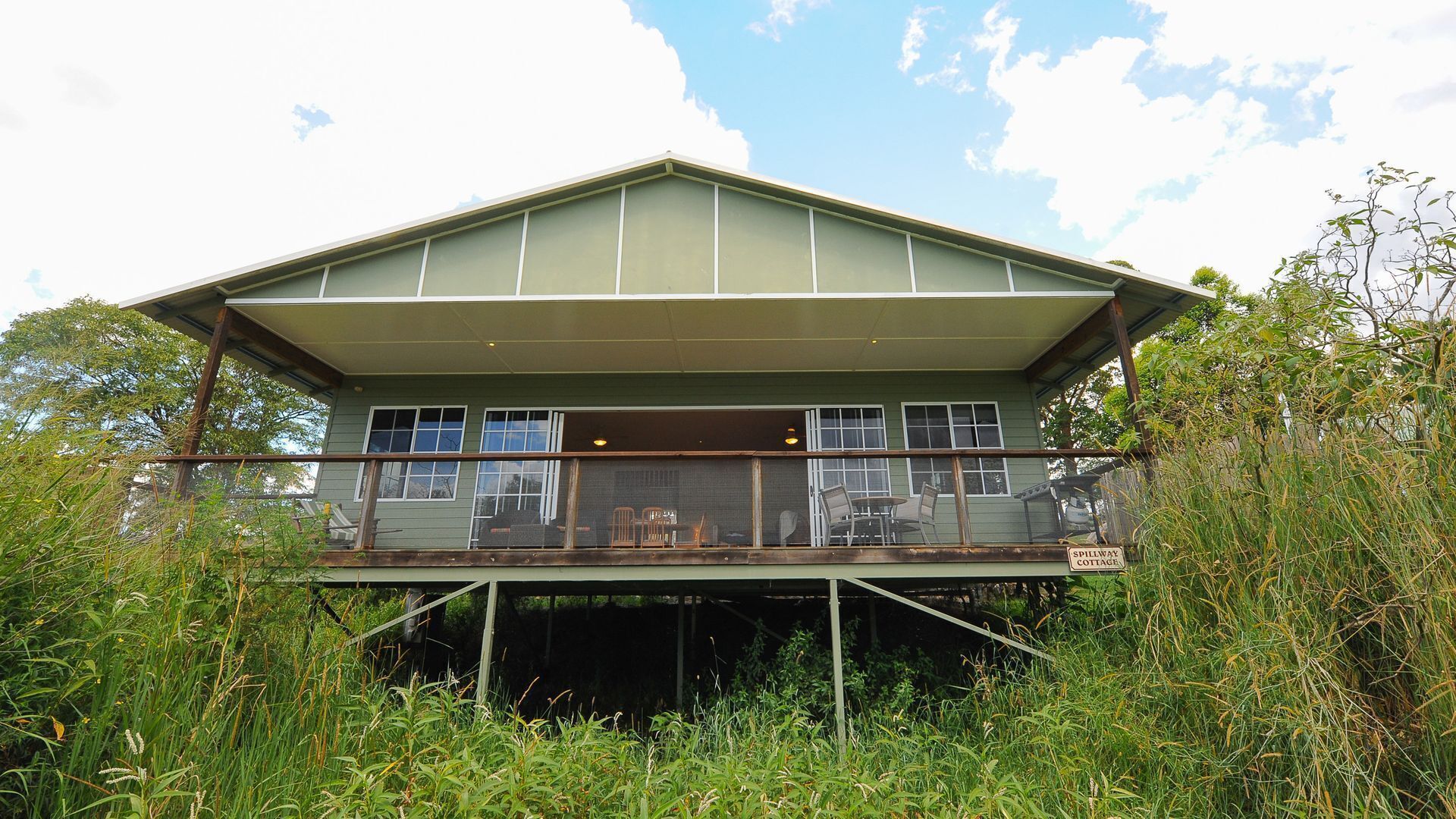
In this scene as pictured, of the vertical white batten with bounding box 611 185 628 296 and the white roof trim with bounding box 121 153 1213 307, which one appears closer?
the white roof trim with bounding box 121 153 1213 307

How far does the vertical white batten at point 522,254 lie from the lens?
7.86 metres

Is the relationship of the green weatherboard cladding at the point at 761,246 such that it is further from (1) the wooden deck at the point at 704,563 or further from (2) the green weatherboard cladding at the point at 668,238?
(1) the wooden deck at the point at 704,563

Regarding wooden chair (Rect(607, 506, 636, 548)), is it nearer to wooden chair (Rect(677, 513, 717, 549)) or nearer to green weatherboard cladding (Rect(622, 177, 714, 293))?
wooden chair (Rect(677, 513, 717, 549))

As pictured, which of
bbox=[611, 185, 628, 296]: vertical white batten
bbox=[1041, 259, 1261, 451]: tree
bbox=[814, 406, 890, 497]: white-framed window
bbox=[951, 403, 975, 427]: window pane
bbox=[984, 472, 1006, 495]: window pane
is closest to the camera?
bbox=[611, 185, 628, 296]: vertical white batten

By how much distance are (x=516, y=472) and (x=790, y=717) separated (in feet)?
14.4

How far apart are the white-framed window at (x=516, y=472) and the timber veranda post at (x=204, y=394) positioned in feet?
8.45

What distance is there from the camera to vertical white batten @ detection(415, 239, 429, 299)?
7.84 m

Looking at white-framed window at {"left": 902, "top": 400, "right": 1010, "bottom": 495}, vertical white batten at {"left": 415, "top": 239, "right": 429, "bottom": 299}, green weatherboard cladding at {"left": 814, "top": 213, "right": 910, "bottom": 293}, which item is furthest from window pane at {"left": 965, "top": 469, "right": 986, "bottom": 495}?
vertical white batten at {"left": 415, "top": 239, "right": 429, "bottom": 299}

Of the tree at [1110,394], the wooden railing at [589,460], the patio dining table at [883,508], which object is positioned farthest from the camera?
the tree at [1110,394]

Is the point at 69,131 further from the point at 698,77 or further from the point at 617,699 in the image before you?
the point at 617,699

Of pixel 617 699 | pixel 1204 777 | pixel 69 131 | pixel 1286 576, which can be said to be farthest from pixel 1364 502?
pixel 69 131

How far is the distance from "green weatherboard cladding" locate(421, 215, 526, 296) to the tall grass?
396cm

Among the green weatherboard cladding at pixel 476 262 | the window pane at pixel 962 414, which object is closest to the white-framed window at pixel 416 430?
the green weatherboard cladding at pixel 476 262

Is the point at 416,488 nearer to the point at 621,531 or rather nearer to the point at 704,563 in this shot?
the point at 621,531
